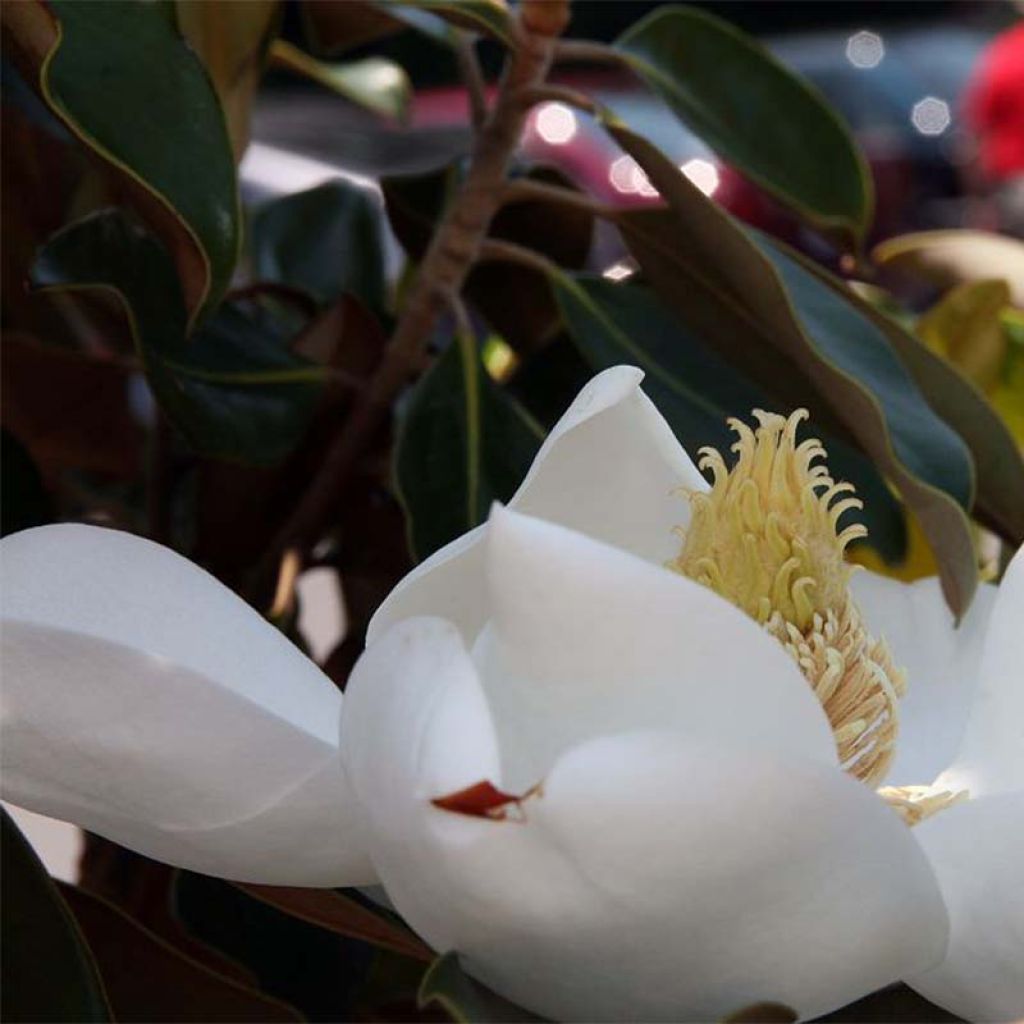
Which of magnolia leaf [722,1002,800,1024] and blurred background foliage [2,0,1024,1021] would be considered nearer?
magnolia leaf [722,1002,800,1024]

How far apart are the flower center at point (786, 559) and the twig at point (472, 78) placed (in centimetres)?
28

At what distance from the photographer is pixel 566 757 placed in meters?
0.30

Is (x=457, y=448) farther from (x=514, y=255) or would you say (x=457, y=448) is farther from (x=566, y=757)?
(x=566, y=757)

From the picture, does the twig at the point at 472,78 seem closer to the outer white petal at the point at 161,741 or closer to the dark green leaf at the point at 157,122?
the dark green leaf at the point at 157,122

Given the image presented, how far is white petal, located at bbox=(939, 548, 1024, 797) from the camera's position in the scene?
44 cm

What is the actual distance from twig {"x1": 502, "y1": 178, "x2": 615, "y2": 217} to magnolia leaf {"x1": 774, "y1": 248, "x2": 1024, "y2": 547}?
0.08 m

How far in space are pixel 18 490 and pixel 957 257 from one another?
1.42 feet

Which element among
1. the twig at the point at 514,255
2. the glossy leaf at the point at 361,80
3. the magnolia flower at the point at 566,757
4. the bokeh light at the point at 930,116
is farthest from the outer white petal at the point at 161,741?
the bokeh light at the point at 930,116

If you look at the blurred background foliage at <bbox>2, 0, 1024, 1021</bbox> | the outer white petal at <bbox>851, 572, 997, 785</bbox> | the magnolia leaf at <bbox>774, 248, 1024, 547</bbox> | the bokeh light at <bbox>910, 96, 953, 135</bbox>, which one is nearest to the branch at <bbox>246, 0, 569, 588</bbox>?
the blurred background foliage at <bbox>2, 0, 1024, 1021</bbox>

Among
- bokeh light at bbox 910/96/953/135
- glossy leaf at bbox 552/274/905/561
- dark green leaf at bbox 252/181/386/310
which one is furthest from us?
bokeh light at bbox 910/96/953/135

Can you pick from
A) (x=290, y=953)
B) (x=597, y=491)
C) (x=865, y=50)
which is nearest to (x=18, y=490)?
(x=290, y=953)

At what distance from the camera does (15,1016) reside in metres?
0.44

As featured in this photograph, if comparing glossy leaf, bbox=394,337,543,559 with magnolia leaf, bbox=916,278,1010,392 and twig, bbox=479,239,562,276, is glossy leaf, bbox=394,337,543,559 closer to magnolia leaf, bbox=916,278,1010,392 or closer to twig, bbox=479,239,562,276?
twig, bbox=479,239,562,276

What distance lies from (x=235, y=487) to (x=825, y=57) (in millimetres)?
3374
